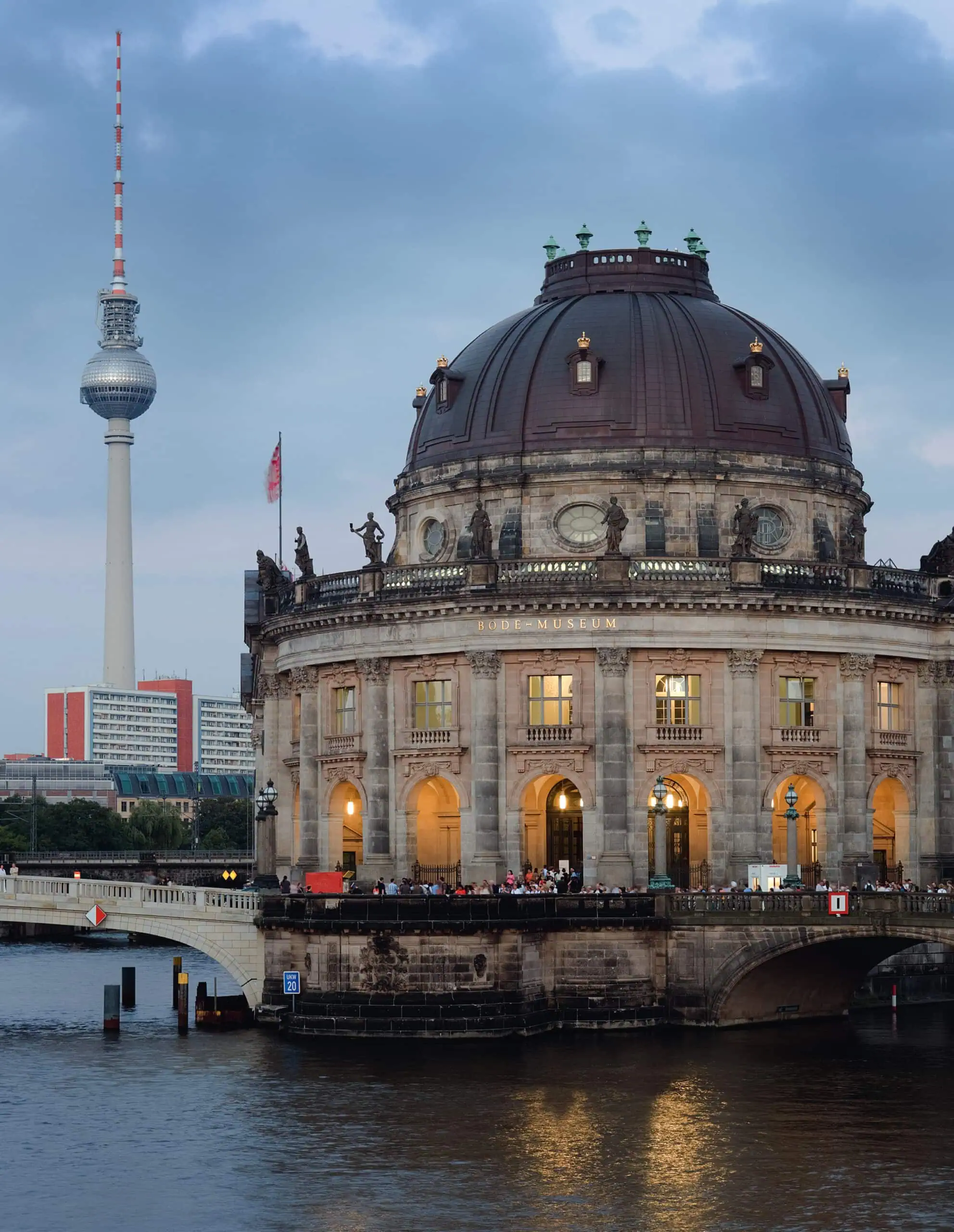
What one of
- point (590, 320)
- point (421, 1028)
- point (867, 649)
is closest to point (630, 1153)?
point (421, 1028)

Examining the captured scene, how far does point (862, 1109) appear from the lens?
6662 cm

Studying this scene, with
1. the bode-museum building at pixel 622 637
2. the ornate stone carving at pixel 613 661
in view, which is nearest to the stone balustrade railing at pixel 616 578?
the bode-museum building at pixel 622 637

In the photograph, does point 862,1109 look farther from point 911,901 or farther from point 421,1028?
point 421,1028

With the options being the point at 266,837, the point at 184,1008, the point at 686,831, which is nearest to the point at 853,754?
the point at 686,831

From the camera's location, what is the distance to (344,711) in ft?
324

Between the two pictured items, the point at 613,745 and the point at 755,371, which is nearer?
the point at 613,745

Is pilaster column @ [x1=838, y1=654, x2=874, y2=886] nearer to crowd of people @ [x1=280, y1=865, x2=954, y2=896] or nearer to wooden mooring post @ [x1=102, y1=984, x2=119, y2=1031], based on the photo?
crowd of people @ [x1=280, y1=865, x2=954, y2=896]

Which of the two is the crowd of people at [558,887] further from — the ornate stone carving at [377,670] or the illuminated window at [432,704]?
the ornate stone carving at [377,670]

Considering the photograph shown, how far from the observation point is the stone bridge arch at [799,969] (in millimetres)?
78812

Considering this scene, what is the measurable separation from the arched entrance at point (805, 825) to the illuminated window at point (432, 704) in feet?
45.6

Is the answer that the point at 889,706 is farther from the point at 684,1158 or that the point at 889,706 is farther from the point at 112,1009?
the point at 684,1158

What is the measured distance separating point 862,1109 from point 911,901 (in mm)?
12727

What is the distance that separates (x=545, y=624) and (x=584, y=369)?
14.1m

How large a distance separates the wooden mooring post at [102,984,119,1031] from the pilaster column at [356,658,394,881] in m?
13.1
